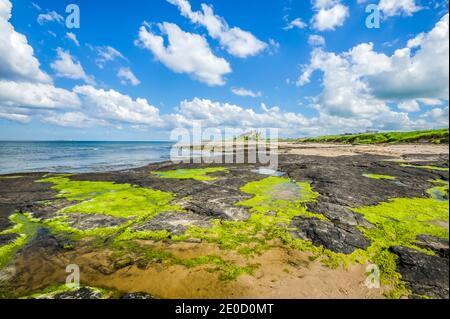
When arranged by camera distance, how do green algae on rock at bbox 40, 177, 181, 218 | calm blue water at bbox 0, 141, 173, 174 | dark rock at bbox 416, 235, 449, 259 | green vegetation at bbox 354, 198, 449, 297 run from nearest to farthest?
green vegetation at bbox 354, 198, 449, 297 < dark rock at bbox 416, 235, 449, 259 < green algae on rock at bbox 40, 177, 181, 218 < calm blue water at bbox 0, 141, 173, 174

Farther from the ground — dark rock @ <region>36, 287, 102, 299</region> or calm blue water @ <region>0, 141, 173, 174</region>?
calm blue water @ <region>0, 141, 173, 174</region>

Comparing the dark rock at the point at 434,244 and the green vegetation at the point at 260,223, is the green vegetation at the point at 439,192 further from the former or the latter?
the dark rock at the point at 434,244

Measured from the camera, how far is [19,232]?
1131 centimetres

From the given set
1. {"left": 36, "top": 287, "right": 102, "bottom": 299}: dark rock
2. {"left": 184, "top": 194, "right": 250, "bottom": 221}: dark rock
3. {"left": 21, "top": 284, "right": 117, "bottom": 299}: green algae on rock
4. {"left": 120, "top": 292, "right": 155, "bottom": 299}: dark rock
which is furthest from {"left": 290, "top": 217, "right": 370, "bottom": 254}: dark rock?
{"left": 36, "top": 287, "right": 102, "bottom": 299}: dark rock

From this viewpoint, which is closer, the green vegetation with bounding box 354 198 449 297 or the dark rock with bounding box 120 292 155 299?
the dark rock with bounding box 120 292 155 299

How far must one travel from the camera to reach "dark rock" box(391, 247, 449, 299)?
21.4ft

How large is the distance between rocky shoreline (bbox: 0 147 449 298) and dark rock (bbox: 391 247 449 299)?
0.10 feet

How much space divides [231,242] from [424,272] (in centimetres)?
652

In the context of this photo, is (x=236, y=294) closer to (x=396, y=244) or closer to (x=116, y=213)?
(x=396, y=244)

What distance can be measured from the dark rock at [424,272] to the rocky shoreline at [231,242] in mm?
29

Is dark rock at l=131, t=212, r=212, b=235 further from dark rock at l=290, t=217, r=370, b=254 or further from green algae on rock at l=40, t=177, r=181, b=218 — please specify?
dark rock at l=290, t=217, r=370, b=254
